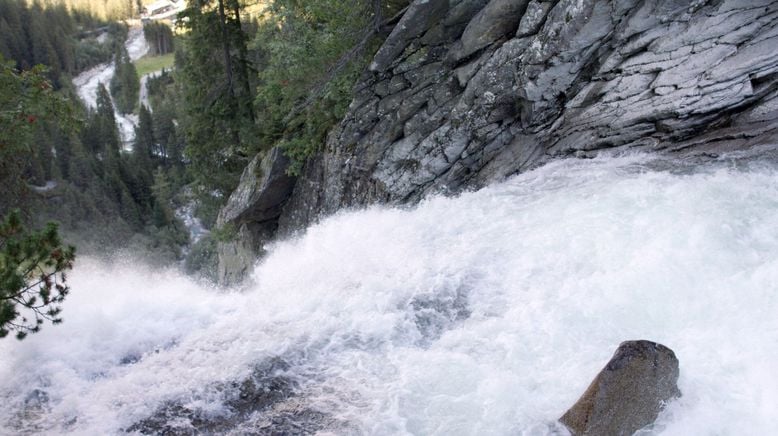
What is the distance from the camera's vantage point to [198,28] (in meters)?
21.7

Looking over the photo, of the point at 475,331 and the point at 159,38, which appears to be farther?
the point at 159,38

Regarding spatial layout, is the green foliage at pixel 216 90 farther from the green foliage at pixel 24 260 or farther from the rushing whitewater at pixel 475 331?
the green foliage at pixel 24 260

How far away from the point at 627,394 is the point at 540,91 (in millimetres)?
8941

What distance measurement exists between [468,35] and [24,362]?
12.4 metres

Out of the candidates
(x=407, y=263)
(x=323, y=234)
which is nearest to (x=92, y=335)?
(x=407, y=263)

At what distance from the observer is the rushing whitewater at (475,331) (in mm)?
6559

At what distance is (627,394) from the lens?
579 centimetres

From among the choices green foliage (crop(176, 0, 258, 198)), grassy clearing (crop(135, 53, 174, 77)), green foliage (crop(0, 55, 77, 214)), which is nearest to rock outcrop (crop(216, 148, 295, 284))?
green foliage (crop(176, 0, 258, 198))

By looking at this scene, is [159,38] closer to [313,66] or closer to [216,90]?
[216,90]

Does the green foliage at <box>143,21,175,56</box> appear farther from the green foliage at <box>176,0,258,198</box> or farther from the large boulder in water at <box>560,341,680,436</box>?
the large boulder in water at <box>560,341,680,436</box>

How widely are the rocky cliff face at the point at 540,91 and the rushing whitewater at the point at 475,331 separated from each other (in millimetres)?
1164

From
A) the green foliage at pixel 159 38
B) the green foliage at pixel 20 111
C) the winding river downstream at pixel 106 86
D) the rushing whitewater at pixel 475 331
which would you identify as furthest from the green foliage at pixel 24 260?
the green foliage at pixel 159 38

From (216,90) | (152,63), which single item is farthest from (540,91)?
(152,63)

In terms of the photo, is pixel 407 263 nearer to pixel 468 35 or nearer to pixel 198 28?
pixel 468 35
